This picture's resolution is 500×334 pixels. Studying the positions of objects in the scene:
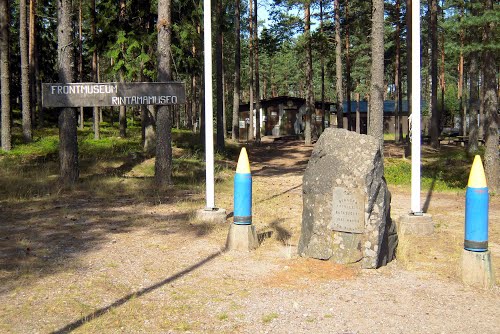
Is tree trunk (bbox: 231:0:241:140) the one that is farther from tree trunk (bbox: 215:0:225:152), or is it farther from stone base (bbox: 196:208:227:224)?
stone base (bbox: 196:208:227:224)

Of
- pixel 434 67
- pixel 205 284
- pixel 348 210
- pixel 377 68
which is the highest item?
pixel 434 67

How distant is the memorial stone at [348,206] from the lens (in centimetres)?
635

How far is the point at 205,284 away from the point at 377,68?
10.4 metres

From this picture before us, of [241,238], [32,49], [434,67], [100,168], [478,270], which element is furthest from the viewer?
[32,49]

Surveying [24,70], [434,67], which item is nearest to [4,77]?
[24,70]

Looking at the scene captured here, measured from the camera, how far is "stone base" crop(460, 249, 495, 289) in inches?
221

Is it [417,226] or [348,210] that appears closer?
[348,210]

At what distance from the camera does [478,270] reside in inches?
223

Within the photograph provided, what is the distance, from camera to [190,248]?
7375 millimetres

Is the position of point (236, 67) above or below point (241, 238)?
above

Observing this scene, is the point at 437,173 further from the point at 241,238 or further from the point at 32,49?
the point at 32,49

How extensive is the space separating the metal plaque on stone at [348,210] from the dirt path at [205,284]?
514 mm

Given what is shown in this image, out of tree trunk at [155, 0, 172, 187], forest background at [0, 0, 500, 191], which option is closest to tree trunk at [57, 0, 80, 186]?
forest background at [0, 0, 500, 191]

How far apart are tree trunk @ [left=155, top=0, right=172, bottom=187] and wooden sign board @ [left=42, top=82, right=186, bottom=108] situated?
2.86ft
